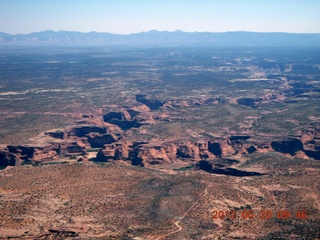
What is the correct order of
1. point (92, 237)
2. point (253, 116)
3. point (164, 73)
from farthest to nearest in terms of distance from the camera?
1. point (164, 73)
2. point (253, 116)
3. point (92, 237)

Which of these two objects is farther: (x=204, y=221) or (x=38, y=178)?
(x=38, y=178)

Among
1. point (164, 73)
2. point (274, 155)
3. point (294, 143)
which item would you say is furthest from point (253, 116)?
point (164, 73)

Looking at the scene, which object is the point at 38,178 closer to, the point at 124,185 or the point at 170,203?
the point at 124,185
